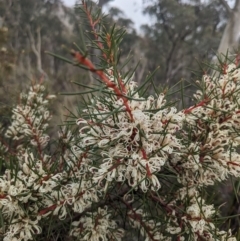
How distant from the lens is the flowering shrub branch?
0.65 metres

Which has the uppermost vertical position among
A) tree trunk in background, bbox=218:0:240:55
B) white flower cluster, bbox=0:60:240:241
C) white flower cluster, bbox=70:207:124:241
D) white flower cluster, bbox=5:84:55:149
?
tree trunk in background, bbox=218:0:240:55

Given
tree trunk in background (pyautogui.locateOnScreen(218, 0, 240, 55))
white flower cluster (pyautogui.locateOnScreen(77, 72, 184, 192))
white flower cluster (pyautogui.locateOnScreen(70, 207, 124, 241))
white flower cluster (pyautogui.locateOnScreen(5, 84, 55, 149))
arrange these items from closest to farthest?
white flower cluster (pyautogui.locateOnScreen(77, 72, 184, 192))
white flower cluster (pyautogui.locateOnScreen(70, 207, 124, 241))
white flower cluster (pyautogui.locateOnScreen(5, 84, 55, 149))
tree trunk in background (pyautogui.locateOnScreen(218, 0, 240, 55))

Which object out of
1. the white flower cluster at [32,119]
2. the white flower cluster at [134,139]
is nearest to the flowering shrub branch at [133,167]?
the white flower cluster at [134,139]

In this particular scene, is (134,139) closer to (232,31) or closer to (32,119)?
(32,119)

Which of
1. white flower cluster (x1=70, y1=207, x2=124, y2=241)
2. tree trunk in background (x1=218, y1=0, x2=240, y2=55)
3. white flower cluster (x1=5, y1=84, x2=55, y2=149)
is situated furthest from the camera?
tree trunk in background (x1=218, y1=0, x2=240, y2=55)

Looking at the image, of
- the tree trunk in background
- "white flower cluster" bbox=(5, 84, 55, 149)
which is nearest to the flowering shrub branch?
"white flower cluster" bbox=(5, 84, 55, 149)

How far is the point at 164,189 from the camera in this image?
98 centimetres

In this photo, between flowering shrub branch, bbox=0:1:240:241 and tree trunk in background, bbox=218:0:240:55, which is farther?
tree trunk in background, bbox=218:0:240:55

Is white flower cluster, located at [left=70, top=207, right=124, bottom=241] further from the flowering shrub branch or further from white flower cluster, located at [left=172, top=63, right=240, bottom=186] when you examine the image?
white flower cluster, located at [left=172, top=63, right=240, bottom=186]

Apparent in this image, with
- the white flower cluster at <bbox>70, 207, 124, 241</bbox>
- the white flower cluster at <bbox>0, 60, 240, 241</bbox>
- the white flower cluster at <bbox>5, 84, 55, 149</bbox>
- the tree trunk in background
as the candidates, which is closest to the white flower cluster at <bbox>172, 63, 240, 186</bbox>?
the white flower cluster at <bbox>0, 60, 240, 241</bbox>

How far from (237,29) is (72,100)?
2.93 m

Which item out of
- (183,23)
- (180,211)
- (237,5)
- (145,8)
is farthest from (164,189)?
(183,23)

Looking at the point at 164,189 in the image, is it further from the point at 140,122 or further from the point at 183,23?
the point at 183,23

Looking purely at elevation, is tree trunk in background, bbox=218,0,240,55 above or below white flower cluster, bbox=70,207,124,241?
above
